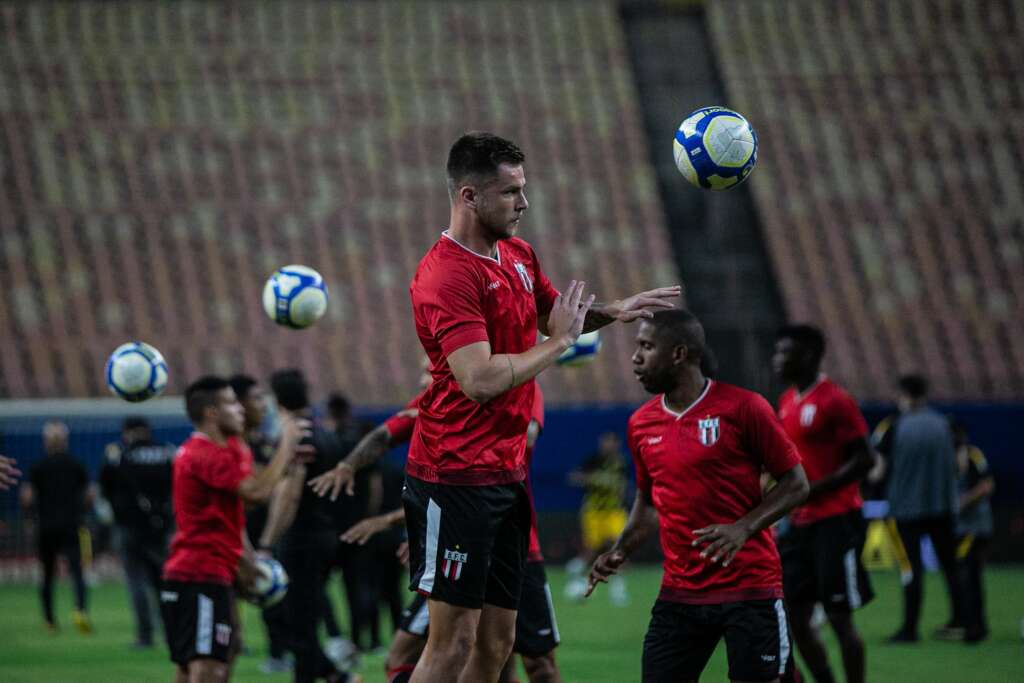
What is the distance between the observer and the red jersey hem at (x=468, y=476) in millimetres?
5688

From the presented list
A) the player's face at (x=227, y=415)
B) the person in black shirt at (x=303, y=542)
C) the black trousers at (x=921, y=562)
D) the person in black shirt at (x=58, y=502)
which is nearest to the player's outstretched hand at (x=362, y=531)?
the player's face at (x=227, y=415)

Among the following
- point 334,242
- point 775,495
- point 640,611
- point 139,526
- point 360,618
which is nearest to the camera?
point 775,495

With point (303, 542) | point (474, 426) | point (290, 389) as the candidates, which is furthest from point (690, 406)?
point (303, 542)

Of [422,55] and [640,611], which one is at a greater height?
[422,55]

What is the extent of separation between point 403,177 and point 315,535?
17.0m

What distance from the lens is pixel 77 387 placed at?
76.6ft

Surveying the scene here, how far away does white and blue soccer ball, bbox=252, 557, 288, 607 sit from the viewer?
29.6ft

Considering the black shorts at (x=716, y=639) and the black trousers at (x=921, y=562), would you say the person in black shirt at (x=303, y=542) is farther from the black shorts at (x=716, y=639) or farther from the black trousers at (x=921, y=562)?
the black trousers at (x=921, y=562)

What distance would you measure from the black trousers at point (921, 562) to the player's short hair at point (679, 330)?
23.0 ft

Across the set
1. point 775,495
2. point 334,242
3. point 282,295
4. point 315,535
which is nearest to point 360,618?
point 315,535

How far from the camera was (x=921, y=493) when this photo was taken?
13242 mm

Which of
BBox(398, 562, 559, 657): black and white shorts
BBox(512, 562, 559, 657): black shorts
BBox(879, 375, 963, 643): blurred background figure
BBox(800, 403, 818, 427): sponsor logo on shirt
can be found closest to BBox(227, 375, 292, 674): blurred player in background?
BBox(398, 562, 559, 657): black and white shorts

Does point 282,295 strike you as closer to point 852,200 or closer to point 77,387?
point 77,387

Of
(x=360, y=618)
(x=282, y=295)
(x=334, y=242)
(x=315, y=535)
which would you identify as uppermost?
(x=334, y=242)
